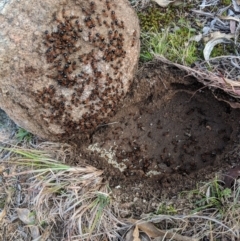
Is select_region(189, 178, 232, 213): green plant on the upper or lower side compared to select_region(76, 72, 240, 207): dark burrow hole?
lower

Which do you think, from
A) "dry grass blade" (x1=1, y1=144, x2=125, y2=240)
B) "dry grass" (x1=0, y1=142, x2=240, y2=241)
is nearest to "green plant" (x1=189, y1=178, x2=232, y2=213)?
"dry grass" (x1=0, y1=142, x2=240, y2=241)

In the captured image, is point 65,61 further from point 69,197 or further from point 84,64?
point 69,197

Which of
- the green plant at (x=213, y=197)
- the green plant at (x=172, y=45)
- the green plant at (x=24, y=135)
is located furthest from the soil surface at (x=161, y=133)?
the green plant at (x=24, y=135)

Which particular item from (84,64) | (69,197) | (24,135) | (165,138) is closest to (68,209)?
(69,197)

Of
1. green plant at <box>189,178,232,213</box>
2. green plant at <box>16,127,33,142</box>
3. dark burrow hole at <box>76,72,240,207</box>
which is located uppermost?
green plant at <box>16,127,33,142</box>

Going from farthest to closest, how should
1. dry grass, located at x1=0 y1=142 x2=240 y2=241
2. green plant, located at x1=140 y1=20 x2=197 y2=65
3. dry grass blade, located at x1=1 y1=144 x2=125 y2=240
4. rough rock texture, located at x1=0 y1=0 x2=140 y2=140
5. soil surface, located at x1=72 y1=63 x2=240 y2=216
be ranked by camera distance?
green plant, located at x1=140 y1=20 x2=197 y2=65, soil surface, located at x1=72 y1=63 x2=240 y2=216, dry grass blade, located at x1=1 y1=144 x2=125 y2=240, dry grass, located at x1=0 y1=142 x2=240 y2=241, rough rock texture, located at x1=0 y1=0 x2=140 y2=140

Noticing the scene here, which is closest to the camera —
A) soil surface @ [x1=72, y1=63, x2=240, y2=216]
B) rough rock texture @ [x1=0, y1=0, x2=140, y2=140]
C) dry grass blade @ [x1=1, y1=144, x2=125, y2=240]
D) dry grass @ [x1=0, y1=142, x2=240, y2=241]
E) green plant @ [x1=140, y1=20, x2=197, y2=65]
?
rough rock texture @ [x1=0, y1=0, x2=140, y2=140]

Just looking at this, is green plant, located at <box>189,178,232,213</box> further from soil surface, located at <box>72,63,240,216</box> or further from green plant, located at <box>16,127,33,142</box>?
green plant, located at <box>16,127,33,142</box>

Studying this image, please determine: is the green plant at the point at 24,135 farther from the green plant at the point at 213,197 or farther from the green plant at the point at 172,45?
the green plant at the point at 213,197

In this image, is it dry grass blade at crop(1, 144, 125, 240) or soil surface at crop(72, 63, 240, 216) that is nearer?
dry grass blade at crop(1, 144, 125, 240)
